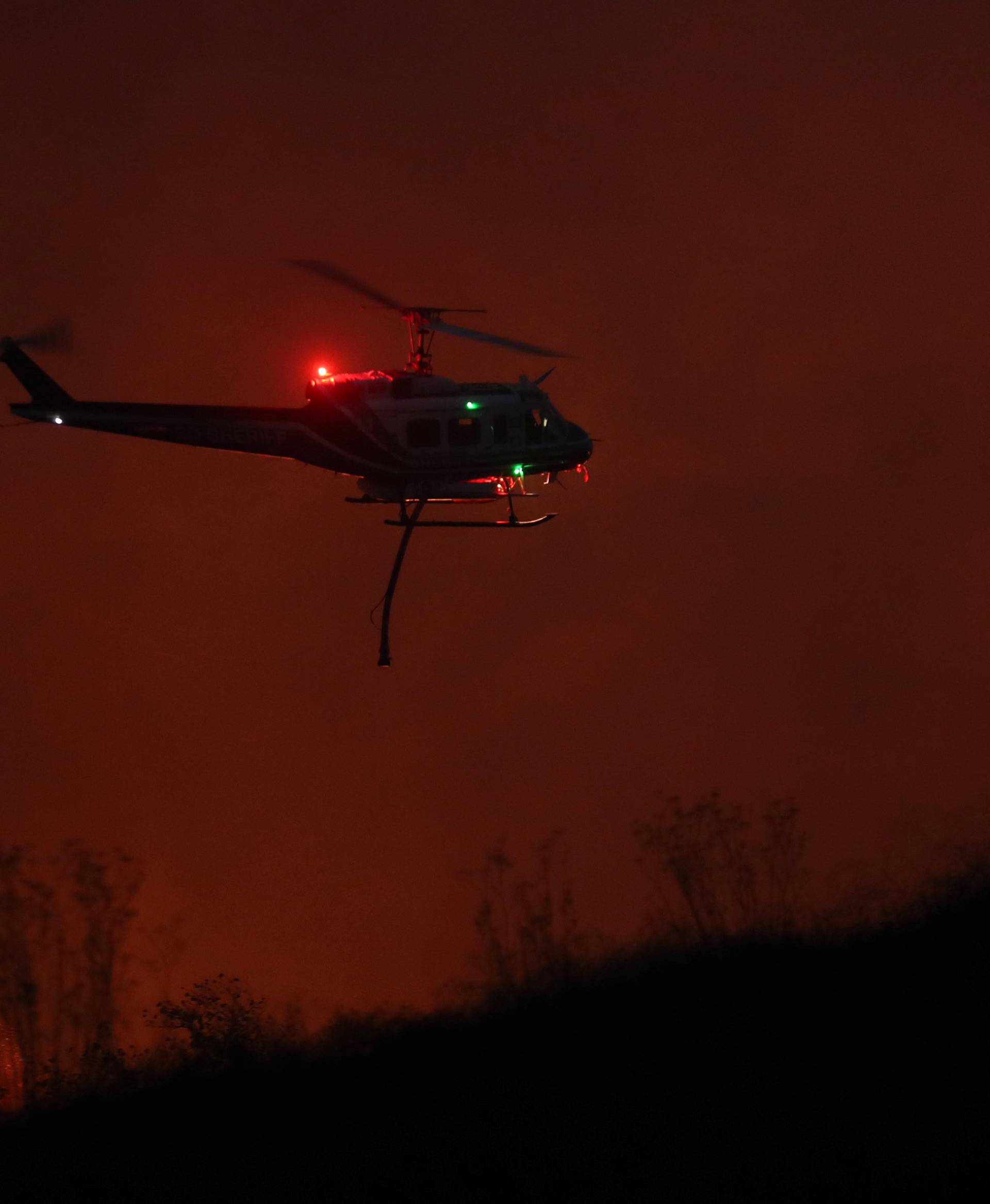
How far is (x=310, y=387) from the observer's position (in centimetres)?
3198

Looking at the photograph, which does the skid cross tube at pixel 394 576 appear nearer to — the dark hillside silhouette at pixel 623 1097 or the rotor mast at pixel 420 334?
the rotor mast at pixel 420 334

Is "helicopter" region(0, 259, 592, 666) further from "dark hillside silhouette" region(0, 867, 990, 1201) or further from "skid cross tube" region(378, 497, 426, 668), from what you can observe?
"dark hillside silhouette" region(0, 867, 990, 1201)

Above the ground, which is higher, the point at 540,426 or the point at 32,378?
the point at 32,378

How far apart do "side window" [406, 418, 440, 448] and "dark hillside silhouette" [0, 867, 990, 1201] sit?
61.4 feet

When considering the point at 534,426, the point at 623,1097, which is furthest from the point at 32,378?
the point at 623,1097

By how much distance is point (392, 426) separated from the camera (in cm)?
3162

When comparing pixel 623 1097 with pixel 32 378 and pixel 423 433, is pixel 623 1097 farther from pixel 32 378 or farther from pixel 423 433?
pixel 32 378

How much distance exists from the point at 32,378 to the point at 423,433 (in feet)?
21.4

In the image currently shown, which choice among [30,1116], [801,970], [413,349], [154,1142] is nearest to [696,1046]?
[801,970]

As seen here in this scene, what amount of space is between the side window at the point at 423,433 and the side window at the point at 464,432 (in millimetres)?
214

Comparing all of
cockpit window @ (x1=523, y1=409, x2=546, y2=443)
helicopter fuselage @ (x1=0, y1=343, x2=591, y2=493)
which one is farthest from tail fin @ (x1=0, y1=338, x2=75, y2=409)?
cockpit window @ (x1=523, y1=409, x2=546, y2=443)

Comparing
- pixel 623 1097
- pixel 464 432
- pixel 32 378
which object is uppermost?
pixel 32 378

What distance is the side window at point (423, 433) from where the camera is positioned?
31672mm

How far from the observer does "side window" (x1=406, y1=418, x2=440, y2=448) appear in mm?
31672
